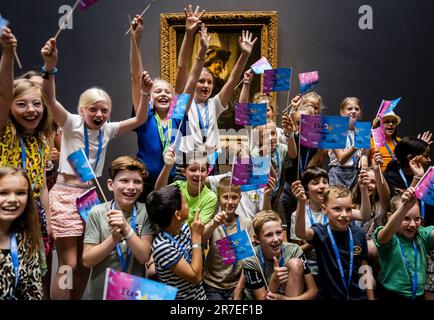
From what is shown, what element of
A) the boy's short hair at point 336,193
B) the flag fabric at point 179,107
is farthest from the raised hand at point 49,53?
the boy's short hair at point 336,193

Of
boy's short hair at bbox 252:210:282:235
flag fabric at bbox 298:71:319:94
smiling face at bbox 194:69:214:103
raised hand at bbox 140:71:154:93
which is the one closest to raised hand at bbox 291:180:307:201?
boy's short hair at bbox 252:210:282:235

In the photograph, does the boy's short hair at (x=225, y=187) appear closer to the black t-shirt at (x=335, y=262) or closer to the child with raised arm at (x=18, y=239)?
the black t-shirt at (x=335, y=262)

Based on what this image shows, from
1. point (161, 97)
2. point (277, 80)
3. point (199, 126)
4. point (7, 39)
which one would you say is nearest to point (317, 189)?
point (277, 80)

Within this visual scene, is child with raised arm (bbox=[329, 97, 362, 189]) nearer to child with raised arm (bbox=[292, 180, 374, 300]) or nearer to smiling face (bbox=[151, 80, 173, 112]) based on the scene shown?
child with raised arm (bbox=[292, 180, 374, 300])

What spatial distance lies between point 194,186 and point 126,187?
65cm

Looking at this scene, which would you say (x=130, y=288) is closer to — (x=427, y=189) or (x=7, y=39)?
(x=7, y=39)

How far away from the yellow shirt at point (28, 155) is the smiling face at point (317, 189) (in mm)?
1799

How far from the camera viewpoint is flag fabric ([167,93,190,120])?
3912 millimetres

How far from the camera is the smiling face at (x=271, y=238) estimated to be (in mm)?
3510

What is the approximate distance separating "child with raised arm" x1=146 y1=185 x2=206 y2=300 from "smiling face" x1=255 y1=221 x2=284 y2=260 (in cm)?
50

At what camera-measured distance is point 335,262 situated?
139 inches

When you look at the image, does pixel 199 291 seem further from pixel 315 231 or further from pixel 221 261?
pixel 315 231

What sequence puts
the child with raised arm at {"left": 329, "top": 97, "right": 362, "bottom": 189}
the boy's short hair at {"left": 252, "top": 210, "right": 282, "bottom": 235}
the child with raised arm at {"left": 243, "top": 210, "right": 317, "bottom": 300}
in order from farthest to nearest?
the child with raised arm at {"left": 329, "top": 97, "right": 362, "bottom": 189} < the boy's short hair at {"left": 252, "top": 210, "right": 282, "bottom": 235} < the child with raised arm at {"left": 243, "top": 210, "right": 317, "bottom": 300}

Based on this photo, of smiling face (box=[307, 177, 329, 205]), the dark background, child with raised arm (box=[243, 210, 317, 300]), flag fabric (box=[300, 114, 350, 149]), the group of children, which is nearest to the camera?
the group of children
